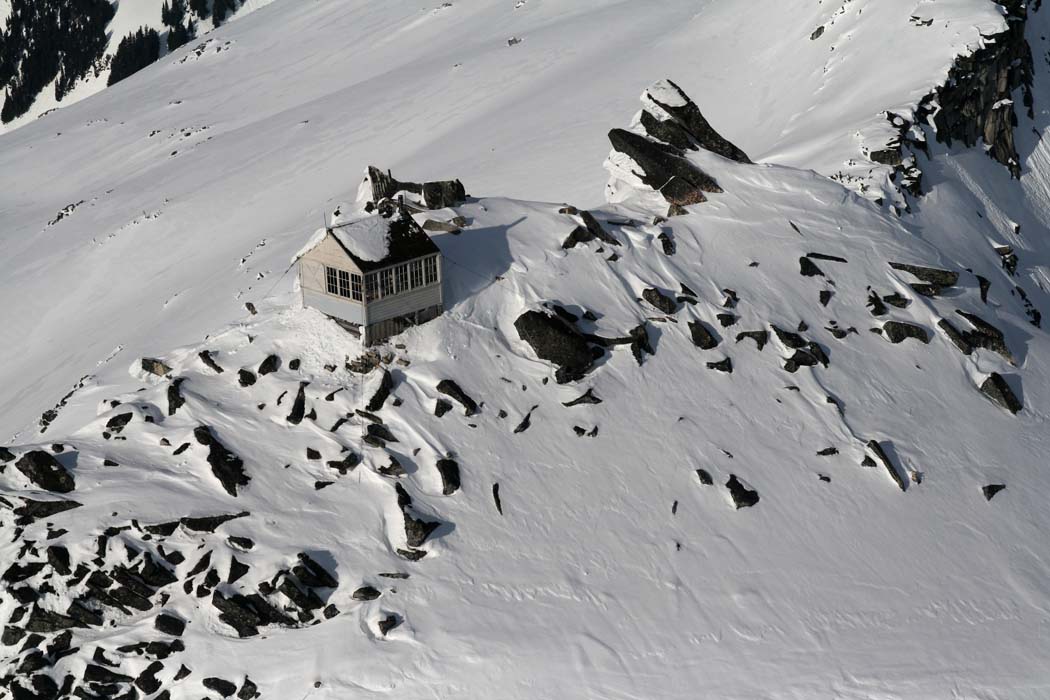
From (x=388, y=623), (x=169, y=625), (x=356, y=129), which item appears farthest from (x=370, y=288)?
(x=356, y=129)

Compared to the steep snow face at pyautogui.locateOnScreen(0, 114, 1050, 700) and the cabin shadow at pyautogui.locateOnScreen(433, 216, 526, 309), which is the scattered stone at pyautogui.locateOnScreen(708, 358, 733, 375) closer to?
the steep snow face at pyautogui.locateOnScreen(0, 114, 1050, 700)

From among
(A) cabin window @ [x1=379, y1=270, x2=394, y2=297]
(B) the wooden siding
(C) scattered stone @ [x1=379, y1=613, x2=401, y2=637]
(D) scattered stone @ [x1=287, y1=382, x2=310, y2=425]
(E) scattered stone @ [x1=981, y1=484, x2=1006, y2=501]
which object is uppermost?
(A) cabin window @ [x1=379, y1=270, x2=394, y2=297]

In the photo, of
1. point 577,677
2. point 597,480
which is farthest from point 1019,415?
point 577,677

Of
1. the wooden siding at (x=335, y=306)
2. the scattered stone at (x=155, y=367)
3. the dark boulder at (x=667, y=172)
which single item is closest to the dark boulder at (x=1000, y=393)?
the dark boulder at (x=667, y=172)

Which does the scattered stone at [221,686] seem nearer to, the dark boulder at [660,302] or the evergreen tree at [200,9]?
the dark boulder at [660,302]

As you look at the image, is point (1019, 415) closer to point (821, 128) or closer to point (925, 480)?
point (925, 480)

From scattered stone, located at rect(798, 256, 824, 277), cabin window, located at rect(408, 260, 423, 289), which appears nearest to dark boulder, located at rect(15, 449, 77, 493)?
cabin window, located at rect(408, 260, 423, 289)
